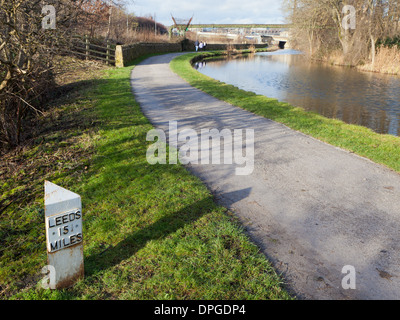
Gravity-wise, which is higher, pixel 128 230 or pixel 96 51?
pixel 96 51

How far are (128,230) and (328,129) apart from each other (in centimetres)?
673

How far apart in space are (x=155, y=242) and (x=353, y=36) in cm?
3431

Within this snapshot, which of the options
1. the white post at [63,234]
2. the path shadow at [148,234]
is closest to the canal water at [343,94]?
the path shadow at [148,234]

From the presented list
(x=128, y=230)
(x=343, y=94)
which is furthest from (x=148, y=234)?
(x=343, y=94)

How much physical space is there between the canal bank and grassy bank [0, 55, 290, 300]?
1.14 feet

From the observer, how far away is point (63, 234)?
136 inches

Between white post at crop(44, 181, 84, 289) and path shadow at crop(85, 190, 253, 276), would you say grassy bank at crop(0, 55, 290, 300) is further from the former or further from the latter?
white post at crop(44, 181, 84, 289)

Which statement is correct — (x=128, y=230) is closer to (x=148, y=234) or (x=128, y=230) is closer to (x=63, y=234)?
(x=148, y=234)

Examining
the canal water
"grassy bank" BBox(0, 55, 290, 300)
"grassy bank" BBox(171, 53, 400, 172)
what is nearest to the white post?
"grassy bank" BBox(0, 55, 290, 300)

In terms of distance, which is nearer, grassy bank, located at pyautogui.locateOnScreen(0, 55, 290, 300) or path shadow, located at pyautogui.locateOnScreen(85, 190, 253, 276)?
grassy bank, located at pyautogui.locateOnScreen(0, 55, 290, 300)

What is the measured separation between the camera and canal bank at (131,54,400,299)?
3.67 m

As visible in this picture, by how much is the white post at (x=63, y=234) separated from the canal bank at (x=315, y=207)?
2.21 meters

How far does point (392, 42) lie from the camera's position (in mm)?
29625
